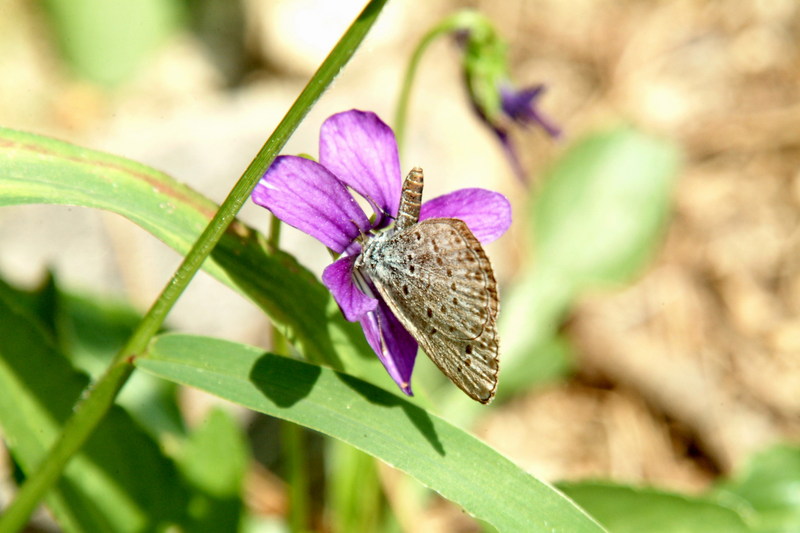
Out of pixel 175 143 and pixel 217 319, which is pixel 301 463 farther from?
pixel 175 143

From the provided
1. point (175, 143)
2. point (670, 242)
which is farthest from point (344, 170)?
point (670, 242)

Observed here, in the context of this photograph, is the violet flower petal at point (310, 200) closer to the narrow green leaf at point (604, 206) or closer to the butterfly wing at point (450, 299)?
the butterfly wing at point (450, 299)

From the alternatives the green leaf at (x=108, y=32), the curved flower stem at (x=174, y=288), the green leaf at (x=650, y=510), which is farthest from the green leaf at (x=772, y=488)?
the green leaf at (x=108, y=32)

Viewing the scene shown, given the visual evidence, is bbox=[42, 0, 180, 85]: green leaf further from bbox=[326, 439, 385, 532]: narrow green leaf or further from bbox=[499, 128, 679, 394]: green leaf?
bbox=[326, 439, 385, 532]: narrow green leaf

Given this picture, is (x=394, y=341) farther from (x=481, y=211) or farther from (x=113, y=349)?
(x=113, y=349)

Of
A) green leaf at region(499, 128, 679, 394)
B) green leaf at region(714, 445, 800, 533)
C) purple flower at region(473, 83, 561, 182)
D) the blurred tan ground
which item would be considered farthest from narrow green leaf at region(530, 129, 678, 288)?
purple flower at region(473, 83, 561, 182)
